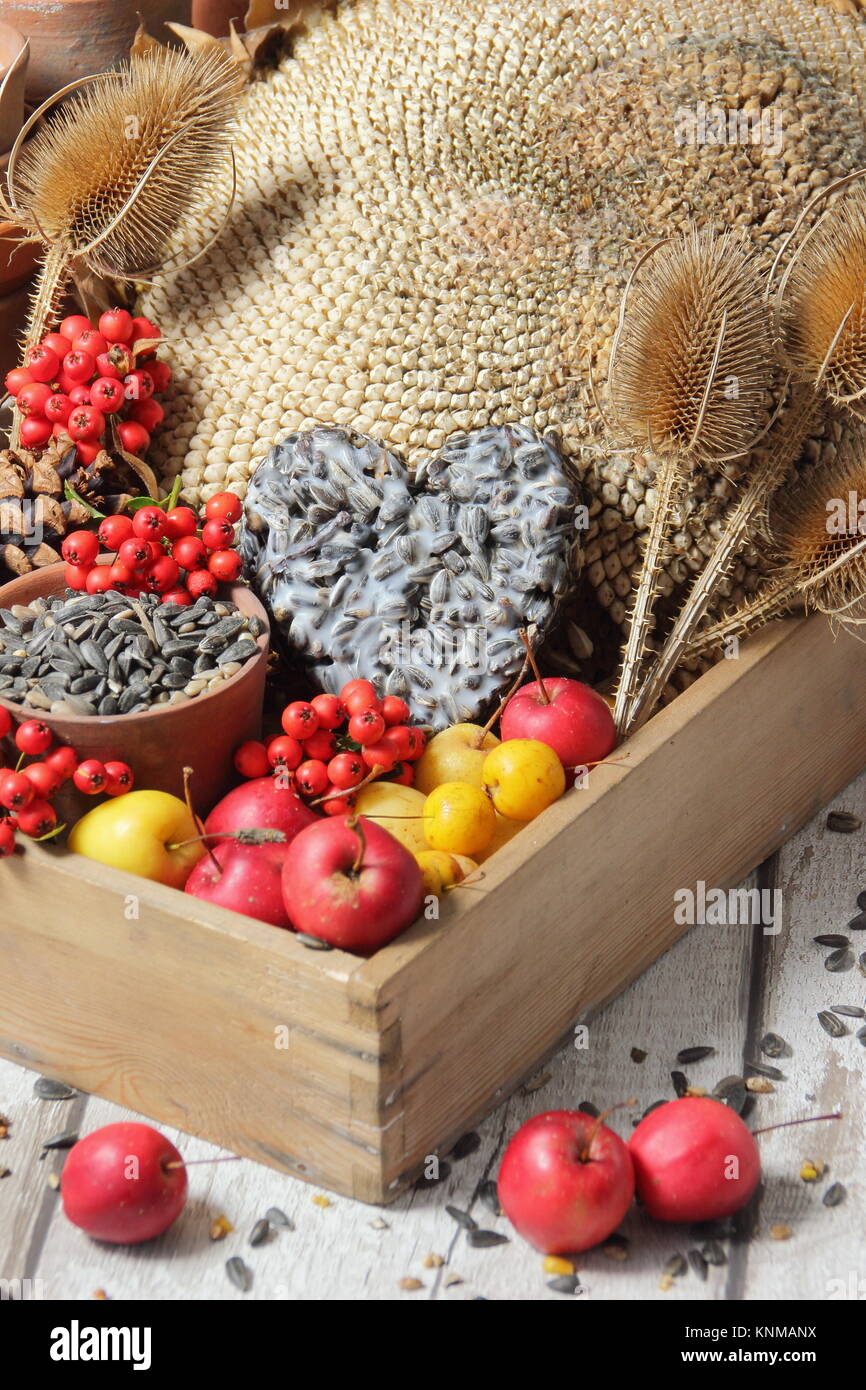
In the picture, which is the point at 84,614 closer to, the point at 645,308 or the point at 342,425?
the point at 342,425

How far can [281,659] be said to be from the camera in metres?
1.30

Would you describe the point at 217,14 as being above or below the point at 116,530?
above

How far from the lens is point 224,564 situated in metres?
1.21

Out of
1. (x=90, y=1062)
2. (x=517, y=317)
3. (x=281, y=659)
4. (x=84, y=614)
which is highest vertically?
(x=517, y=317)

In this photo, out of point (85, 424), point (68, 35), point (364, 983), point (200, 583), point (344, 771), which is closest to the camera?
point (364, 983)

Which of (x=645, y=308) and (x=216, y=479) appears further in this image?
(x=216, y=479)

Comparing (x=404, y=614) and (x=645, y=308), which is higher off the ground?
(x=645, y=308)

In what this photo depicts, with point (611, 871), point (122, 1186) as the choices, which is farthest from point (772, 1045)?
point (122, 1186)

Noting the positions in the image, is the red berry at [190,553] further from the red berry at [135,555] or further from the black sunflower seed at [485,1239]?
the black sunflower seed at [485,1239]

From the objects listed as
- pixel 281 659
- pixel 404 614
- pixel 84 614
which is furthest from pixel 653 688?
pixel 84 614

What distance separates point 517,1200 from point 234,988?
0.71 ft

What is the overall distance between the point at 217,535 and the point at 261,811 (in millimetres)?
260

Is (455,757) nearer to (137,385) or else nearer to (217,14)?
(137,385)

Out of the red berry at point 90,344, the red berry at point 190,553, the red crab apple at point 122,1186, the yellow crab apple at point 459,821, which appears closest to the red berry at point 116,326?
the red berry at point 90,344
